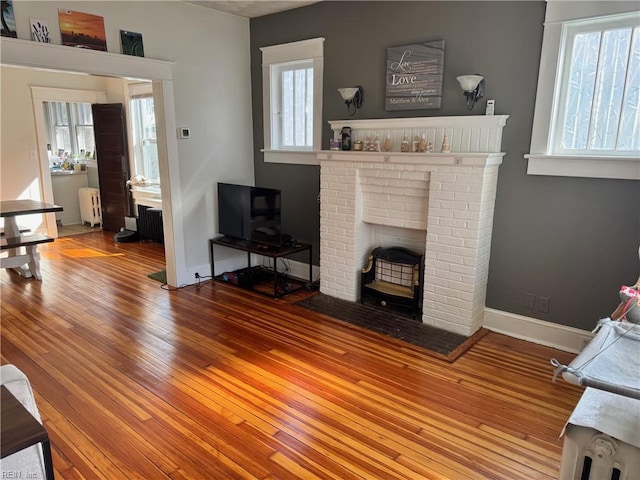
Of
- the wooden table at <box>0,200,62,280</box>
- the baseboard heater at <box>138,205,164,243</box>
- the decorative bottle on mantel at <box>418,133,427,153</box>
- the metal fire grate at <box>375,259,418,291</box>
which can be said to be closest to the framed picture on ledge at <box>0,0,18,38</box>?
the wooden table at <box>0,200,62,280</box>

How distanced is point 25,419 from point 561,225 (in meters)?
3.15

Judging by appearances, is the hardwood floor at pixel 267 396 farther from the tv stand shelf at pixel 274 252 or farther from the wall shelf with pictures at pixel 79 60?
the wall shelf with pictures at pixel 79 60

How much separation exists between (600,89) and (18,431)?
3.42 meters

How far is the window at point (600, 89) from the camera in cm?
265

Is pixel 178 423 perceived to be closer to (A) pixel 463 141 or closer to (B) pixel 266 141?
(A) pixel 463 141

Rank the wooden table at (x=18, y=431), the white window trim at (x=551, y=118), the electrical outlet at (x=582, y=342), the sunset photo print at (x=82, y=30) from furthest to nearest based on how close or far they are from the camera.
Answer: the sunset photo print at (x=82, y=30)
the electrical outlet at (x=582, y=342)
the white window trim at (x=551, y=118)
the wooden table at (x=18, y=431)

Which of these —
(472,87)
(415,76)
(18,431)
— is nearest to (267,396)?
(18,431)

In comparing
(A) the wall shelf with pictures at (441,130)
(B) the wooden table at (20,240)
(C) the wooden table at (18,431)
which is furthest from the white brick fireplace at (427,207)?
(B) the wooden table at (20,240)

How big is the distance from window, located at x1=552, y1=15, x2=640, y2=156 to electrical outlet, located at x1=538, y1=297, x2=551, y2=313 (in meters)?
1.05

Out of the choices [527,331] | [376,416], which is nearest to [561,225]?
[527,331]

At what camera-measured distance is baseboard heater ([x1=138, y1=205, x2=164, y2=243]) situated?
6.00 metres

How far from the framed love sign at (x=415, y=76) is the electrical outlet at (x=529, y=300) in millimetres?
1609

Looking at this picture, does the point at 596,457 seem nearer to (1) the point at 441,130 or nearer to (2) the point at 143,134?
(1) the point at 441,130

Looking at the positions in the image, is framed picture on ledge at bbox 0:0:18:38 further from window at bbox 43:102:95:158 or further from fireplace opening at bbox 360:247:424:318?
window at bbox 43:102:95:158
